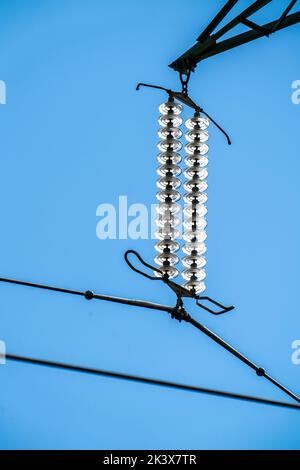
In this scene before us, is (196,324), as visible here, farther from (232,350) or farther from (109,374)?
(109,374)

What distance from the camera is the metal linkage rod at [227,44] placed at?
3.21 meters

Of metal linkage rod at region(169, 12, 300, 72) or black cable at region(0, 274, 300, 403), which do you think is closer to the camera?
black cable at region(0, 274, 300, 403)

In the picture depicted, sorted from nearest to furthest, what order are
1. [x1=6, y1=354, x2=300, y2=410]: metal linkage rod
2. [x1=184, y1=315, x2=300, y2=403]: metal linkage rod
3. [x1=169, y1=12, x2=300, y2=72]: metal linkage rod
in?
[x1=6, y1=354, x2=300, y2=410]: metal linkage rod
[x1=184, y1=315, x2=300, y2=403]: metal linkage rod
[x1=169, y1=12, x2=300, y2=72]: metal linkage rod

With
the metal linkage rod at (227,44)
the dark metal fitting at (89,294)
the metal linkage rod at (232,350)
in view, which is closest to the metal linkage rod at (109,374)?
the metal linkage rod at (232,350)

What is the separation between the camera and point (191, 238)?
3000mm

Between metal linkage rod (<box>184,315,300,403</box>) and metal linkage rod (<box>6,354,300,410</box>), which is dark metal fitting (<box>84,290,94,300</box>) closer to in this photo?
metal linkage rod (<box>184,315,300,403</box>)

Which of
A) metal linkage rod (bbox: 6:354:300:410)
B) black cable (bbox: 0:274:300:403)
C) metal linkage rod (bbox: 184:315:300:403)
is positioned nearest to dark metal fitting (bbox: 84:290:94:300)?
black cable (bbox: 0:274:300:403)

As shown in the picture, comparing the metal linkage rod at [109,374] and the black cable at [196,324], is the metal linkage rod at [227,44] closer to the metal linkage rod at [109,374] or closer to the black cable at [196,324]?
the black cable at [196,324]

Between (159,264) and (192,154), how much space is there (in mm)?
844

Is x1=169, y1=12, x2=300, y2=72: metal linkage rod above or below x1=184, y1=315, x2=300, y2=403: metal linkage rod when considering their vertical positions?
above

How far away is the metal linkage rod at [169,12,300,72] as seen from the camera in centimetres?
321
